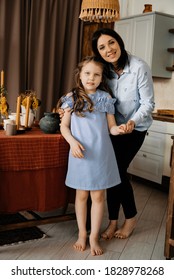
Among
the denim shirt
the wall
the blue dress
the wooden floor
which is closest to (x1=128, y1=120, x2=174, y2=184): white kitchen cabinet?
the wall

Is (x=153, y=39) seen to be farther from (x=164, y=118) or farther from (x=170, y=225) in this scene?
(x=170, y=225)

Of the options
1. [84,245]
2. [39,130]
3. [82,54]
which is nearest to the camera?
[84,245]

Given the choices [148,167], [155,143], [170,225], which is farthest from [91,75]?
[148,167]

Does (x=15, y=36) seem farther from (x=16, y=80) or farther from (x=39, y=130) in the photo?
(x=39, y=130)

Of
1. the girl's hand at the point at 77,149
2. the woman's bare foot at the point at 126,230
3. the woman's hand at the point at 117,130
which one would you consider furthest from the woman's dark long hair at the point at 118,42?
the woman's bare foot at the point at 126,230

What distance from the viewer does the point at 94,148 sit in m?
2.07

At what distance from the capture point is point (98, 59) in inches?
86.0

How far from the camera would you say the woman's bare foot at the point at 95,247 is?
2.19m

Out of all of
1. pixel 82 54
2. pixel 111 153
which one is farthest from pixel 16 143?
pixel 82 54

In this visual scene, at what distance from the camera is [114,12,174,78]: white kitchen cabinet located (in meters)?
3.82

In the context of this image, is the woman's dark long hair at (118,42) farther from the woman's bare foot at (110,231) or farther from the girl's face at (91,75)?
the woman's bare foot at (110,231)

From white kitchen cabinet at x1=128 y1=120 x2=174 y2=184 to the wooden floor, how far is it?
2.53 feet

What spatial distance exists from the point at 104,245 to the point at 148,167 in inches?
63.4

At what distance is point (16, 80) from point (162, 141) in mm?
1841
